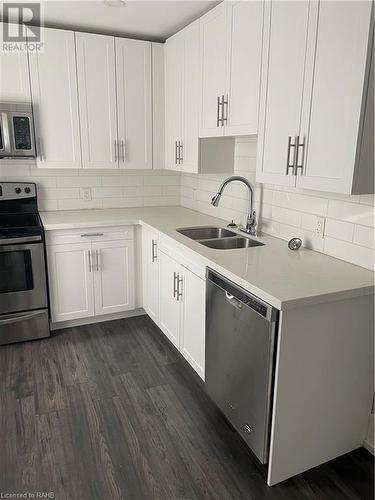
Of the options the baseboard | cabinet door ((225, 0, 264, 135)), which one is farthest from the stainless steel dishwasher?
the baseboard

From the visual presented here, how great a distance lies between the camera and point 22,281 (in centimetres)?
288

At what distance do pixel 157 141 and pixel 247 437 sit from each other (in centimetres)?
247

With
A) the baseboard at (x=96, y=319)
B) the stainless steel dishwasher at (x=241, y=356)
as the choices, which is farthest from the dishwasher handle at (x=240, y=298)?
the baseboard at (x=96, y=319)

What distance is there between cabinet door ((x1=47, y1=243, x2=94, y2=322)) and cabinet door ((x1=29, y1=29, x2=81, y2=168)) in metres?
0.71

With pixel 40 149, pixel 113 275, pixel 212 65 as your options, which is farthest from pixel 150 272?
pixel 212 65

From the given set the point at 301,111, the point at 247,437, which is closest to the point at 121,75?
the point at 301,111

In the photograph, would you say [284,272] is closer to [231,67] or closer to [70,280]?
[231,67]

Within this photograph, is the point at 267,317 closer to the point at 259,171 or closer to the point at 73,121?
the point at 259,171

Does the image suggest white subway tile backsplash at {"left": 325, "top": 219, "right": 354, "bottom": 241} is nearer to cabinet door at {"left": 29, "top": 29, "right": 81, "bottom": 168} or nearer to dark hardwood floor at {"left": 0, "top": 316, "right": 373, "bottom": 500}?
dark hardwood floor at {"left": 0, "top": 316, "right": 373, "bottom": 500}

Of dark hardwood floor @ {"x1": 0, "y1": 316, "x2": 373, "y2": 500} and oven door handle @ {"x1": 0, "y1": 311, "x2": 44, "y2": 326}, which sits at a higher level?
oven door handle @ {"x1": 0, "y1": 311, "x2": 44, "y2": 326}

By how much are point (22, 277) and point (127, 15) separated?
2.04 m

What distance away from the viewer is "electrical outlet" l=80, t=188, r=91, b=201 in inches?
136

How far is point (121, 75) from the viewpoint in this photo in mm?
3129

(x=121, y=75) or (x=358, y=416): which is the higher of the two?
(x=121, y=75)
